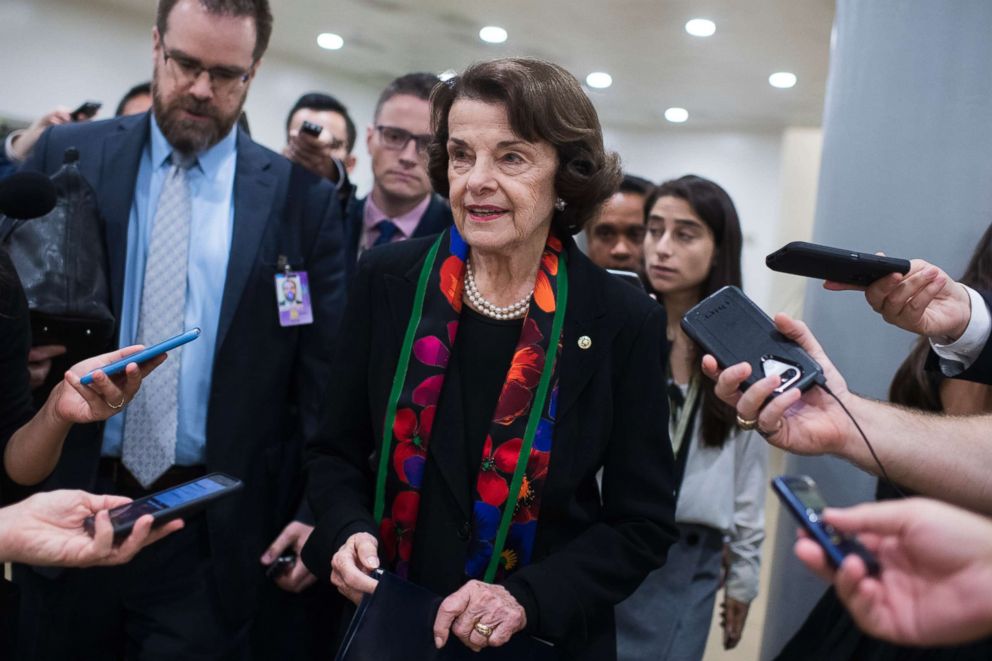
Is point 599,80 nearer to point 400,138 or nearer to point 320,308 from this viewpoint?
point 400,138

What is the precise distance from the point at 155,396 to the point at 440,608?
1.01m

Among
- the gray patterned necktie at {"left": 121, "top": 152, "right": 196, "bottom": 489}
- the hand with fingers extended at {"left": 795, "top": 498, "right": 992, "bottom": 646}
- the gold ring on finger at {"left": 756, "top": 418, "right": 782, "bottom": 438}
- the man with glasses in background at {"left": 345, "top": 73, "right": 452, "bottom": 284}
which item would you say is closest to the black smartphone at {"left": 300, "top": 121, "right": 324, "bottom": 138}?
the man with glasses in background at {"left": 345, "top": 73, "right": 452, "bottom": 284}

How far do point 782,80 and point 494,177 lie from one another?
7.19m

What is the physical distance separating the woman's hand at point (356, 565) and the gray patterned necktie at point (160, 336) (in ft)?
2.37

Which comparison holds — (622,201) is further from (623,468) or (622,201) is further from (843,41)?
(623,468)

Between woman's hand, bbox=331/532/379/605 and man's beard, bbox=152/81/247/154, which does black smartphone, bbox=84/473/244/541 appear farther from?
man's beard, bbox=152/81/247/154

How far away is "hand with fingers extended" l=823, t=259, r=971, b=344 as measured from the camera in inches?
61.4

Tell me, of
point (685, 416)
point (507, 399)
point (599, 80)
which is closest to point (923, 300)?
point (507, 399)

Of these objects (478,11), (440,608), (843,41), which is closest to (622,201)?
(843,41)

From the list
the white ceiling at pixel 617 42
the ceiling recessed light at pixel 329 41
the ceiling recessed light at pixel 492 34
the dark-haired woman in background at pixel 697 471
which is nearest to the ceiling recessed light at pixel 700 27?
the white ceiling at pixel 617 42

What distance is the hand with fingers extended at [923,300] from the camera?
1560 millimetres

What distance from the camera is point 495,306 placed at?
1756 millimetres

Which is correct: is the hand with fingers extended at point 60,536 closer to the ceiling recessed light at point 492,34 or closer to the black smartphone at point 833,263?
the black smartphone at point 833,263

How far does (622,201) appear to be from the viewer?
322 cm
